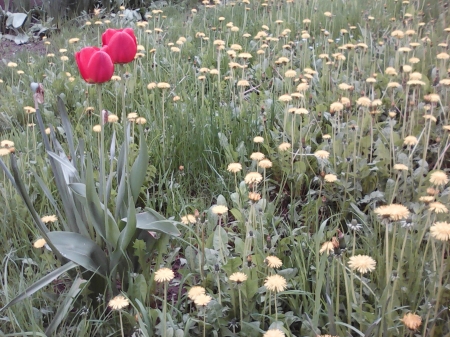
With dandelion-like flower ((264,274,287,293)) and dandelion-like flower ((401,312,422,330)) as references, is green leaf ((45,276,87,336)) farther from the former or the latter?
dandelion-like flower ((401,312,422,330))

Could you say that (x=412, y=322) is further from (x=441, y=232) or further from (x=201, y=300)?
(x=201, y=300)

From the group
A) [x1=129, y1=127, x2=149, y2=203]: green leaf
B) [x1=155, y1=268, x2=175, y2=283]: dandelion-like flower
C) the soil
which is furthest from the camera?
the soil

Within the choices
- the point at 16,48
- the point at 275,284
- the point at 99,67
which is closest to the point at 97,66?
the point at 99,67

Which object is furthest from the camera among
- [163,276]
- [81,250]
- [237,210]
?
[237,210]

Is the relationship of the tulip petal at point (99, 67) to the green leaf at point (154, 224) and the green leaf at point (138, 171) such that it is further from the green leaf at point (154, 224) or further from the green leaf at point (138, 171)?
the green leaf at point (154, 224)

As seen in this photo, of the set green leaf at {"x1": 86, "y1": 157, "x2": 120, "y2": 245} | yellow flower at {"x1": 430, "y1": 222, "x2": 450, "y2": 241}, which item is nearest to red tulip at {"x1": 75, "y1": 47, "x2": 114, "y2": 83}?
green leaf at {"x1": 86, "y1": 157, "x2": 120, "y2": 245}

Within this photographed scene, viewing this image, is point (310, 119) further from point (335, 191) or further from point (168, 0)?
point (168, 0)

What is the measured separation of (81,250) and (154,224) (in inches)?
8.1

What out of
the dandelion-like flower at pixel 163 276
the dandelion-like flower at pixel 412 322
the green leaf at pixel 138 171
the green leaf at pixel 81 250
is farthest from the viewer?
the green leaf at pixel 138 171

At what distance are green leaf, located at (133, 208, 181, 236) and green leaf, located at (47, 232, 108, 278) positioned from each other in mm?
120

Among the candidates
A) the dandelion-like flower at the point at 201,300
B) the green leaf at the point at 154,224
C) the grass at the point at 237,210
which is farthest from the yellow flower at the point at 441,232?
the green leaf at the point at 154,224

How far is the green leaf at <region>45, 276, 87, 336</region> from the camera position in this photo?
3.83 ft

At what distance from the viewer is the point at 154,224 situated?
130cm

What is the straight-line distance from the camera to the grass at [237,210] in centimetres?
118
